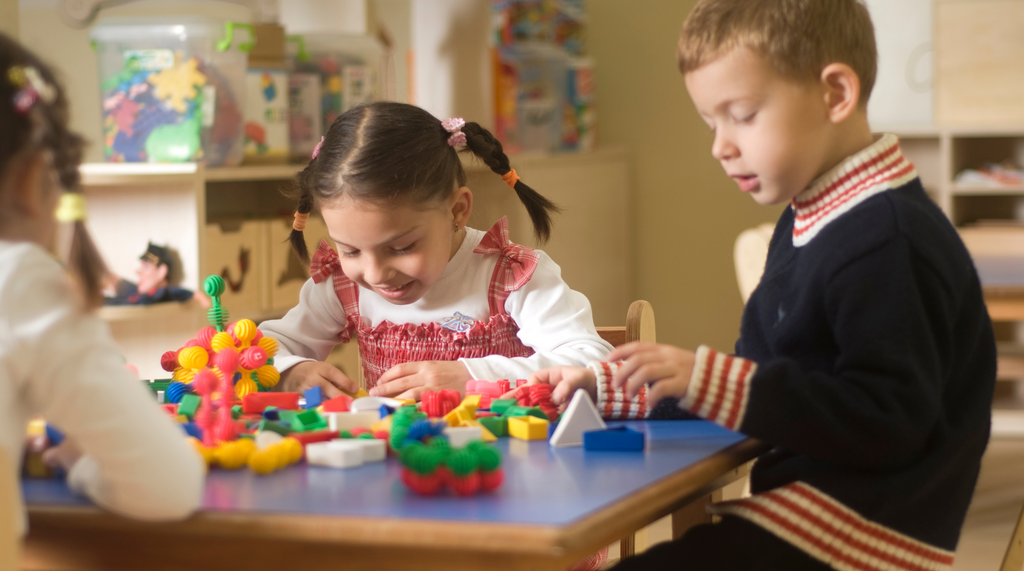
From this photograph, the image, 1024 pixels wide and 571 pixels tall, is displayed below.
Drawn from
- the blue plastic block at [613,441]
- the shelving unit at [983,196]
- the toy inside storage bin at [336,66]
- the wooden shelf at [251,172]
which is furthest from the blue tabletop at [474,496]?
the shelving unit at [983,196]

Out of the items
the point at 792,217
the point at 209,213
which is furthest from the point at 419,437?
the point at 209,213

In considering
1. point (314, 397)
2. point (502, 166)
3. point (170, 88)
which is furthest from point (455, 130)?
point (170, 88)

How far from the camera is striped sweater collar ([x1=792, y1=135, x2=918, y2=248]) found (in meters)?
1.00

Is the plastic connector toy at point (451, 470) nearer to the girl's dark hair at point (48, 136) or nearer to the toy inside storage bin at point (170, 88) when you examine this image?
the girl's dark hair at point (48, 136)

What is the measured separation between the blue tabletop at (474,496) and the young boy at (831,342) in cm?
8

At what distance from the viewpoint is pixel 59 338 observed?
2.35ft

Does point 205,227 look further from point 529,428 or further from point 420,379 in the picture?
point 529,428

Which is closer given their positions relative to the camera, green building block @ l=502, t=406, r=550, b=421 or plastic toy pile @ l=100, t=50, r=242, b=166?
green building block @ l=502, t=406, r=550, b=421

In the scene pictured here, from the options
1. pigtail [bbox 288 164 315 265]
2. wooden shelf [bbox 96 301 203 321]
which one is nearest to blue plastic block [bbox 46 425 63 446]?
pigtail [bbox 288 164 315 265]

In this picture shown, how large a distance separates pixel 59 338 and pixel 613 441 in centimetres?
48

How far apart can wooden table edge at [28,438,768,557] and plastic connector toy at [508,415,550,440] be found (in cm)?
19

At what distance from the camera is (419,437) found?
→ 92 centimetres

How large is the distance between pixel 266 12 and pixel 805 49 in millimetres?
2074

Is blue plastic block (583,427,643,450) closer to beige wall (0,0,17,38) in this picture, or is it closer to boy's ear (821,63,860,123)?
boy's ear (821,63,860,123)
